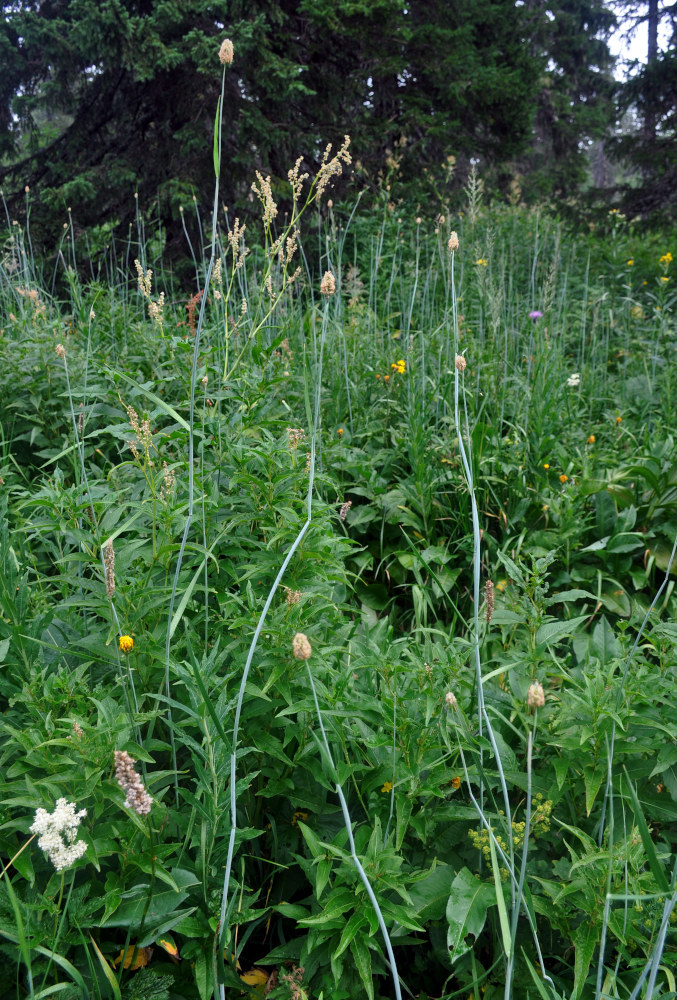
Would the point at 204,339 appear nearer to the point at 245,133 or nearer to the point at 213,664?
the point at 213,664

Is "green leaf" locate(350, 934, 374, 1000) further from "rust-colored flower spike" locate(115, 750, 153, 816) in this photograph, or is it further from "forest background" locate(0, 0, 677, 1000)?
"rust-colored flower spike" locate(115, 750, 153, 816)

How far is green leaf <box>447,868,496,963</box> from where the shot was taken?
889 millimetres

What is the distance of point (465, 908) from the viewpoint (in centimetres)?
92

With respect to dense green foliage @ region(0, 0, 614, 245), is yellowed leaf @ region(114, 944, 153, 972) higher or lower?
lower

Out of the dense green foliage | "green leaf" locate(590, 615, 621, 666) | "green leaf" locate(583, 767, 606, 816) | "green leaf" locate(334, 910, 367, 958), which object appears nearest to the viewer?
"green leaf" locate(334, 910, 367, 958)

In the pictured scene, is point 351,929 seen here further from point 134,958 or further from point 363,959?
point 134,958

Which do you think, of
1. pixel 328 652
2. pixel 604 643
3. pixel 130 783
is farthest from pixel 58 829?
pixel 604 643

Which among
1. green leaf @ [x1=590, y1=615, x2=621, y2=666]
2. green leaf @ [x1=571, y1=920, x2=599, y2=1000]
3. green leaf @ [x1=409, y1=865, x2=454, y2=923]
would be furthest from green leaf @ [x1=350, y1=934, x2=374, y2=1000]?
green leaf @ [x1=590, y1=615, x2=621, y2=666]

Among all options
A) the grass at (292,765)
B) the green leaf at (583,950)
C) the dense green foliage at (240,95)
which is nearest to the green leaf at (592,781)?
the grass at (292,765)

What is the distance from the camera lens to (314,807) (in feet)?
→ 3.47

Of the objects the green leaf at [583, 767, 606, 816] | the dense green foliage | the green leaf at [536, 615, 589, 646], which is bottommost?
the green leaf at [583, 767, 606, 816]

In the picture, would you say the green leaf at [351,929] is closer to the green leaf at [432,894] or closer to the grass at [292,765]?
the grass at [292,765]

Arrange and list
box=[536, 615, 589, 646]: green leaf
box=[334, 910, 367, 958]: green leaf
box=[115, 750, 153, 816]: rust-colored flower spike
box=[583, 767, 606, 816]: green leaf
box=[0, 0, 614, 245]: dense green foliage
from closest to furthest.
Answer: box=[115, 750, 153, 816]: rust-colored flower spike, box=[334, 910, 367, 958]: green leaf, box=[583, 767, 606, 816]: green leaf, box=[536, 615, 589, 646]: green leaf, box=[0, 0, 614, 245]: dense green foliage

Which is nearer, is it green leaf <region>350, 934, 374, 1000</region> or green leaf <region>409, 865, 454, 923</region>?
green leaf <region>350, 934, 374, 1000</region>
